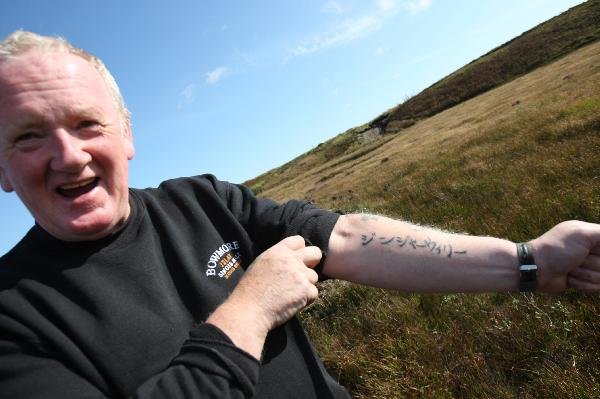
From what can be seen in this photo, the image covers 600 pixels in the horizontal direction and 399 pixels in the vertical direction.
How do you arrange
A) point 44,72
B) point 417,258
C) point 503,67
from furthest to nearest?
1. point 503,67
2. point 417,258
3. point 44,72

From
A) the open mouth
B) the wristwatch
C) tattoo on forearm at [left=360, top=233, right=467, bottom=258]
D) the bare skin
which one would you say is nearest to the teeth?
the open mouth

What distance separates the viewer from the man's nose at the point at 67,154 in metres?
2.33

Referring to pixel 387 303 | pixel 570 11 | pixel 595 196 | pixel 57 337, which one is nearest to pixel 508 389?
pixel 387 303

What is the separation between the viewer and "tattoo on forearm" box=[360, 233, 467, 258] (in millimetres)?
2785

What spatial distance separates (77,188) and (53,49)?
0.81 meters

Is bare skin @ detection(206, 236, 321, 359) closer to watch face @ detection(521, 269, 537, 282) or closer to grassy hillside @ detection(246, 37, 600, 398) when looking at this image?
watch face @ detection(521, 269, 537, 282)

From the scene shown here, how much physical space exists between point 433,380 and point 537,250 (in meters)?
2.06

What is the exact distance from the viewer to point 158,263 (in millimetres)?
2477

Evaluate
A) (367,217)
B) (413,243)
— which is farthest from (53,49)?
(413,243)

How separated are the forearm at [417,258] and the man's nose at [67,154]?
151 cm

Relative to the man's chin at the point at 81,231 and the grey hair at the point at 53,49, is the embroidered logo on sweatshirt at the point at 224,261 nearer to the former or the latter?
the man's chin at the point at 81,231

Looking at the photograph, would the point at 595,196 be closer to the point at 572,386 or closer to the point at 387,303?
the point at 387,303

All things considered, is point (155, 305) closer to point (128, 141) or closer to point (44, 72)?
point (128, 141)

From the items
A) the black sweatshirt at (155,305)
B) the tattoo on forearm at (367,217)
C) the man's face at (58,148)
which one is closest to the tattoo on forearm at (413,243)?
the tattoo on forearm at (367,217)
